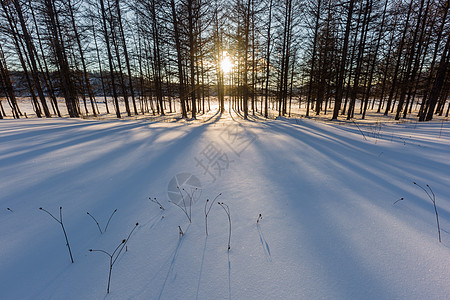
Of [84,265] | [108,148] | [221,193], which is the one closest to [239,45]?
[108,148]

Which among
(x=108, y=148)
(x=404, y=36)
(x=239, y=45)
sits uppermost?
(x=404, y=36)

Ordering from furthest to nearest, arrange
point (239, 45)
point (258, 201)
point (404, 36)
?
point (404, 36)
point (239, 45)
point (258, 201)

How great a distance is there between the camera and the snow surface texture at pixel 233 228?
3.55ft

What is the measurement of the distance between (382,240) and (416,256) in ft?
0.62

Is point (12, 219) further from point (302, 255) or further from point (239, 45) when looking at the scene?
point (239, 45)

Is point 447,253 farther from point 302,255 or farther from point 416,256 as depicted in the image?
point 302,255

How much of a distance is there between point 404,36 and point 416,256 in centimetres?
2573

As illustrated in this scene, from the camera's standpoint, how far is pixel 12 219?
1589 millimetres

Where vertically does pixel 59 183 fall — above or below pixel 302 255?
above

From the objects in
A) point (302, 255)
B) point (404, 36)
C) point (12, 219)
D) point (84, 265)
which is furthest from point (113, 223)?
point (404, 36)

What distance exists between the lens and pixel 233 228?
5.16 ft

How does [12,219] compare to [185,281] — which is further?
[12,219]

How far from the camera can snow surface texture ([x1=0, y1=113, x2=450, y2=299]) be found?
1.08 metres

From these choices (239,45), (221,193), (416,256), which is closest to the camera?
(416,256)
